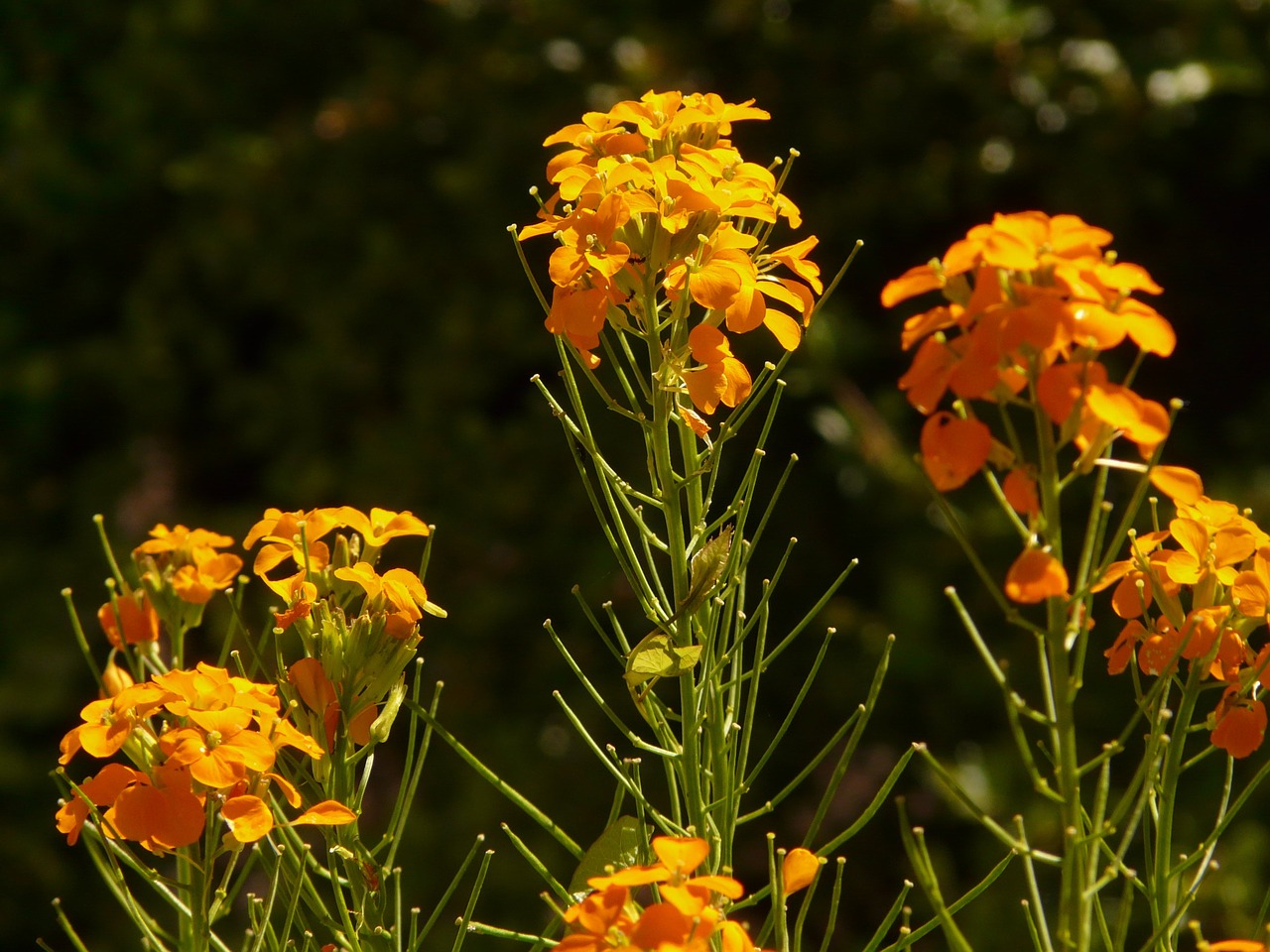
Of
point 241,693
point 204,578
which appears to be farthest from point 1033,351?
point 204,578

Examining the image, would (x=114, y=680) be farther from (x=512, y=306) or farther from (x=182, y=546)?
(x=512, y=306)

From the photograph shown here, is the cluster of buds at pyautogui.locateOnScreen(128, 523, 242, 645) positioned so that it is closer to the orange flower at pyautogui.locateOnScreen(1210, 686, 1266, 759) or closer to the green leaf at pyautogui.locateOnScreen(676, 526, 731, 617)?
the green leaf at pyautogui.locateOnScreen(676, 526, 731, 617)

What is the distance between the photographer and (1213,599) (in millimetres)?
651

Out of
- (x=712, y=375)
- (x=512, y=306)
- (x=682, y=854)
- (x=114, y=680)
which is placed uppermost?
(x=712, y=375)

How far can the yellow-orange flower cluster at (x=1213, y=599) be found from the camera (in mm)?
634

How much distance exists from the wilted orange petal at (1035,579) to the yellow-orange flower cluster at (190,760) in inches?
11.5

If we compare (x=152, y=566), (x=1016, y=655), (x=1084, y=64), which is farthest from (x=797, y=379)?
(x=152, y=566)

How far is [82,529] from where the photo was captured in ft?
8.14

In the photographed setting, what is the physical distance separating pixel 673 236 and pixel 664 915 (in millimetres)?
328

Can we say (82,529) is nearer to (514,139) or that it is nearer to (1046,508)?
(514,139)

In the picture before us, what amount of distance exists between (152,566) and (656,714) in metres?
0.31

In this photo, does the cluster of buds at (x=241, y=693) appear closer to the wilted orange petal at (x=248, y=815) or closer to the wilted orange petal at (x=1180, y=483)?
the wilted orange petal at (x=248, y=815)

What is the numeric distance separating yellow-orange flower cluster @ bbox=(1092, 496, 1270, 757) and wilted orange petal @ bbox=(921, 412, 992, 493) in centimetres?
15

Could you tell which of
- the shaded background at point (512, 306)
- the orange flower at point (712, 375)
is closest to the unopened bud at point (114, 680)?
the orange flower at point (712, 375)
